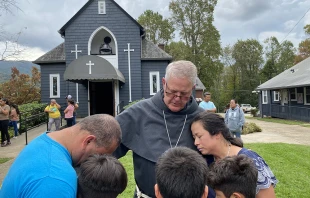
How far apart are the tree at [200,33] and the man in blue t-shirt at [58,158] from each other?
39.0m

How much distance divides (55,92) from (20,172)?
1897 cm

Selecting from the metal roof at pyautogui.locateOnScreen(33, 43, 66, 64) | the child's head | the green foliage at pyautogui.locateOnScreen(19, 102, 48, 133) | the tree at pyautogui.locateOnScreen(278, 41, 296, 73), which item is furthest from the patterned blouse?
the tree at pyautogui.locateOnScreen(278, 41, 296, 73)

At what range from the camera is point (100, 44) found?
65.6ft

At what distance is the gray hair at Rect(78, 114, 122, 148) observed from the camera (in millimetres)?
1689

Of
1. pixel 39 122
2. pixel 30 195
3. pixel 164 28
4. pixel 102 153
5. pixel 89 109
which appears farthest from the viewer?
pixel 164 28

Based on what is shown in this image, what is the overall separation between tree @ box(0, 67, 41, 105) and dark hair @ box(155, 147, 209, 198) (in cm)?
3046

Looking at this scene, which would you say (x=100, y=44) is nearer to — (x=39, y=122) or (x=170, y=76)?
(x=39, y=122)

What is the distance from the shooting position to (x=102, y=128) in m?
1.70

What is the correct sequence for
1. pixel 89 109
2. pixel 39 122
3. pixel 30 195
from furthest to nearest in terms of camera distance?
pixel 89 109 → pixel 39 122 → pixel 30 195

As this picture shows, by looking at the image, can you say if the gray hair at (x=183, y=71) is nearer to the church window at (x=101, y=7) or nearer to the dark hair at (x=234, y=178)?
the dark hair at (x=234, y=178)

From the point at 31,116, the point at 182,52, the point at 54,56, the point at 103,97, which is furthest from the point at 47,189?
the point at 182,52

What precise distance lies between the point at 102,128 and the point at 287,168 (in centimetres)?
752

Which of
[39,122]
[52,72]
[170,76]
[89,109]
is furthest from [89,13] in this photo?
[170,76]

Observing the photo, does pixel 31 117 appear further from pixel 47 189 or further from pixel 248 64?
pixel 248 64
